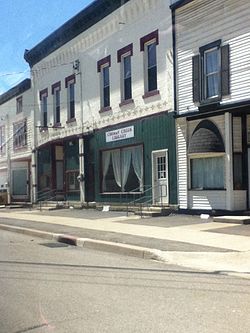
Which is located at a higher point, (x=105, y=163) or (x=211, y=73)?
(x=211, y=73)

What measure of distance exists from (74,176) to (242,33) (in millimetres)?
13899

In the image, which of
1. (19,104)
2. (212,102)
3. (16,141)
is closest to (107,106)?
(212,102)

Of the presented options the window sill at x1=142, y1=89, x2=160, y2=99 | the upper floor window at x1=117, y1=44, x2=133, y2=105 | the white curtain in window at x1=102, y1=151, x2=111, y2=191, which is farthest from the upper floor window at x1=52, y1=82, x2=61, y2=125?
the window sill at x1=142, y1=89, x2=160, y2=99

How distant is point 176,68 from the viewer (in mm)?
20812

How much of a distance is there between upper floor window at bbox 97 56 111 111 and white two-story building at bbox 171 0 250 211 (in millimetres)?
5632

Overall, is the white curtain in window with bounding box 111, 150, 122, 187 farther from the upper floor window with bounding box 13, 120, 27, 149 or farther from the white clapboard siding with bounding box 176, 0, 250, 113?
the upper floor window with bounding box 13, 120, 27, 149

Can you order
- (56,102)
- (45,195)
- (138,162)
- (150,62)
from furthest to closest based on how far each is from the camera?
(45,195) < (56,102) < (138,162) < (150,62)

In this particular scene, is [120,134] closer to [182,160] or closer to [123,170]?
[123,170]

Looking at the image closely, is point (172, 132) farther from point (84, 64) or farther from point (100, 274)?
point (100, 274)

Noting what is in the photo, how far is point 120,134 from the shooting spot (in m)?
24.5

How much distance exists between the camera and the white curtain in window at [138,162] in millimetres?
23188

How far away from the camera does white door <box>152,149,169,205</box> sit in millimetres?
21531

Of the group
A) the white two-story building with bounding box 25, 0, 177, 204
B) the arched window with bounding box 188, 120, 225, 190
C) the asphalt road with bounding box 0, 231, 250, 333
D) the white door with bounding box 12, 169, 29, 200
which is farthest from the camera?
the white door with bounding box 12, 169, 29, 200

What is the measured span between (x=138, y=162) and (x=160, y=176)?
1737mm
